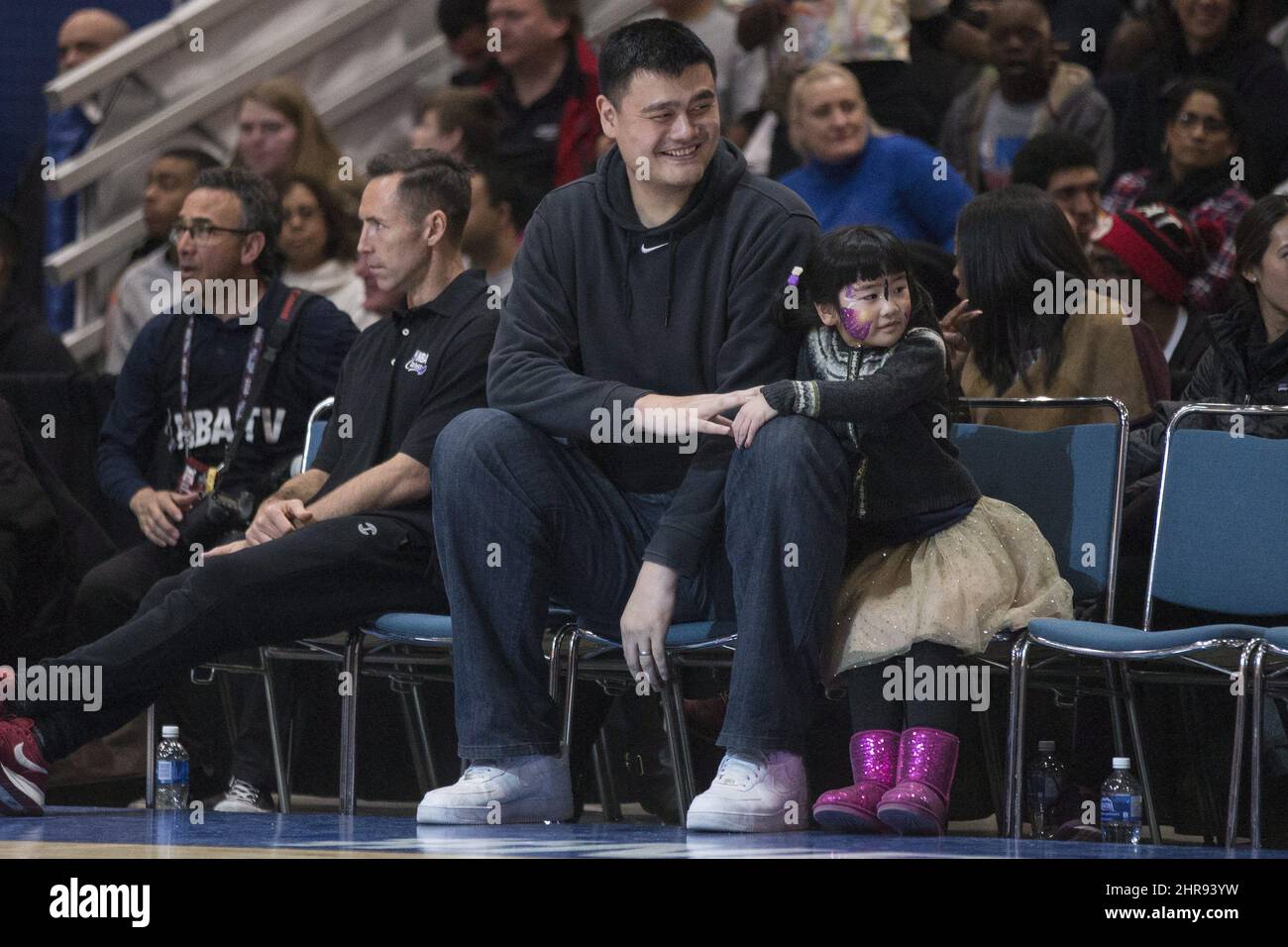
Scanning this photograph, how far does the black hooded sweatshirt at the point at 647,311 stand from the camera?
334cm

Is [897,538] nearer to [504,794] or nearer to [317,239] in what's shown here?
[504,794]

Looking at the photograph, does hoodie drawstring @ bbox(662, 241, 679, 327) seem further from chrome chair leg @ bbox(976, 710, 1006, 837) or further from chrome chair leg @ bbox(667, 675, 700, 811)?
chrome chair leg @ bbox(976, 710, 1006, 837)

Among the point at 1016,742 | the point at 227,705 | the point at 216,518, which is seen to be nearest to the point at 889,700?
the point at 1016,742

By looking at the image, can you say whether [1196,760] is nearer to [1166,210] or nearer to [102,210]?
[1166,210]

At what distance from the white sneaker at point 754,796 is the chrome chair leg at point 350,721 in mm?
1038

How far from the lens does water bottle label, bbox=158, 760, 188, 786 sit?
13.3ft

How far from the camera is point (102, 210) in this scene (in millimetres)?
6773

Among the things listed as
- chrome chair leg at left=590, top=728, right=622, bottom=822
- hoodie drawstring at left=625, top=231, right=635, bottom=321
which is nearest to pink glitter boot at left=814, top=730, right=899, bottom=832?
hoodie drawstring at left=625, top=231, right=635, bottom=321

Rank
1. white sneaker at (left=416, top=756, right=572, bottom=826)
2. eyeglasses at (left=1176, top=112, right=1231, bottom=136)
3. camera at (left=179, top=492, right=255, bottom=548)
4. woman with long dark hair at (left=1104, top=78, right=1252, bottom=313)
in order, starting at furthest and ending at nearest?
eyeglasses at (left=1176, top=112, right=1231, bottom=136) → woman with long dark hair at (left=1104, top=78, right=1252, bottom=313) → camera at (left=179, top=492, right=255, bottom=548) → white sneaker at (left=416, top=756, right=572, bottom=826)

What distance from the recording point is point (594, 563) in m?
3.39

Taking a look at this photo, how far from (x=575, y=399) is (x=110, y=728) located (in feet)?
3.93

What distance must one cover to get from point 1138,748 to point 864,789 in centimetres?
75
